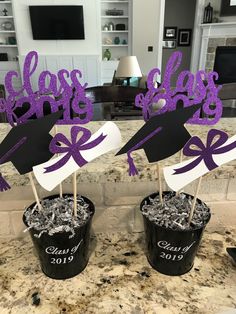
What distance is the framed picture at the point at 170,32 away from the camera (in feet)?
22.8

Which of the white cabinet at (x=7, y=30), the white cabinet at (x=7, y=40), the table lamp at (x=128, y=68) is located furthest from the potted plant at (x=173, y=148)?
the white cabinet at (x=7, y=30)

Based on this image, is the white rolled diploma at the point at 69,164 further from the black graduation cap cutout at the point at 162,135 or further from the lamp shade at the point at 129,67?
the lamp shade at the point at 129,67

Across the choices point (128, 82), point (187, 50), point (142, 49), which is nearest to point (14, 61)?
point (142, 49)

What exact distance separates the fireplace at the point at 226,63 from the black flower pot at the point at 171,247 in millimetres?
5286

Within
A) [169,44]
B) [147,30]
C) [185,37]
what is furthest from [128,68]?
[185,37]

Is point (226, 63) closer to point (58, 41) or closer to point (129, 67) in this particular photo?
point (129, 67)

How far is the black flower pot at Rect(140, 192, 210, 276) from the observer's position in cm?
53

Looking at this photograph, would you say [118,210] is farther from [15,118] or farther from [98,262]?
[15,118]

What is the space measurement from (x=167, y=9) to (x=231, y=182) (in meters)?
7.10

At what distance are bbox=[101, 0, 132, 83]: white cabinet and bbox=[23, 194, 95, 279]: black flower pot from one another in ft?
19.2

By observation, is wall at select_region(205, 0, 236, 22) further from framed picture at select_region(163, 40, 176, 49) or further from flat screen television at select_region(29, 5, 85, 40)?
flat screen television at select_region(29, 5, 85, 40)

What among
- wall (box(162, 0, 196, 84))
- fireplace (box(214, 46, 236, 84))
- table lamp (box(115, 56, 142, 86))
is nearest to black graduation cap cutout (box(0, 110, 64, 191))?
table lamp (box(115, 56, 142, 86))

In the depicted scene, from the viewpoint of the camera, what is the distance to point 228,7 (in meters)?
5.14

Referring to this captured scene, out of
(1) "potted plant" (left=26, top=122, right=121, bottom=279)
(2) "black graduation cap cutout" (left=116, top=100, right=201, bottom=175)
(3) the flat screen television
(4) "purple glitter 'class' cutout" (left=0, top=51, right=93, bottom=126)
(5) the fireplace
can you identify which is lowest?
(5) the fireplace
